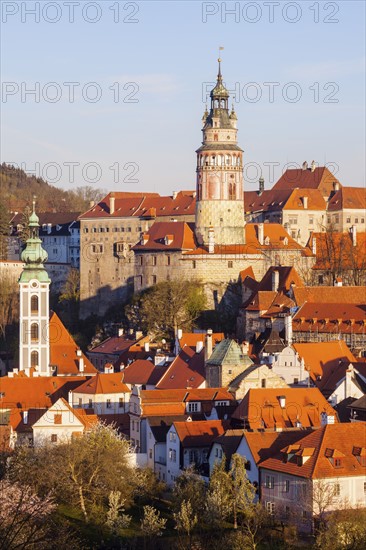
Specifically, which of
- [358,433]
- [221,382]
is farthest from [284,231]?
[358,433]

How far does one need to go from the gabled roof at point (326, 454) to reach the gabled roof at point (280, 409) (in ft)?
15.8

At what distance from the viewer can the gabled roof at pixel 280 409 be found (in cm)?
4984

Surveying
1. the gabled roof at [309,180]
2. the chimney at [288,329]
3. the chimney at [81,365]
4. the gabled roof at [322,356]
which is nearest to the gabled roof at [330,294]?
the chimney at [288,329]

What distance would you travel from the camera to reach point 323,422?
49562mm

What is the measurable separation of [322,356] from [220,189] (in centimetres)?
1851

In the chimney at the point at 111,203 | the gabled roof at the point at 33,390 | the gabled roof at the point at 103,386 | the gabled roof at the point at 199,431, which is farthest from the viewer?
the chimney at the point at 111,203

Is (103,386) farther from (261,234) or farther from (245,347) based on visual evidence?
(261,234)

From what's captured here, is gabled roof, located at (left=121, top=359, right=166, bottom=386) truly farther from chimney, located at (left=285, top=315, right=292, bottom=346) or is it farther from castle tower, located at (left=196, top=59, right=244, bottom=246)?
castle tower, located at (left=196, top=59, right=244, bottom=246)

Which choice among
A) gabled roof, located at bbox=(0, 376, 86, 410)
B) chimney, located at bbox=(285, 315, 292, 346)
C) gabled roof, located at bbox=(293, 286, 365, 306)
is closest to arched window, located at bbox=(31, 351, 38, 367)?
gabled roof, located at bbox=(0, 376, 86, 410)

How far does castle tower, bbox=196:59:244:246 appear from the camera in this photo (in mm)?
76625

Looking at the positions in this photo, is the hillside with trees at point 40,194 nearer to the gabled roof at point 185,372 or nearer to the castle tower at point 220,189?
the castle tower at point 220,189

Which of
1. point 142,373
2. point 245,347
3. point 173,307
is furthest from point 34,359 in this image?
point 245,347

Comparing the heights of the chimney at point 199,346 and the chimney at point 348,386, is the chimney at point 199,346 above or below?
above

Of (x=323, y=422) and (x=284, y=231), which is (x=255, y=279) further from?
(x=323, y=422)
